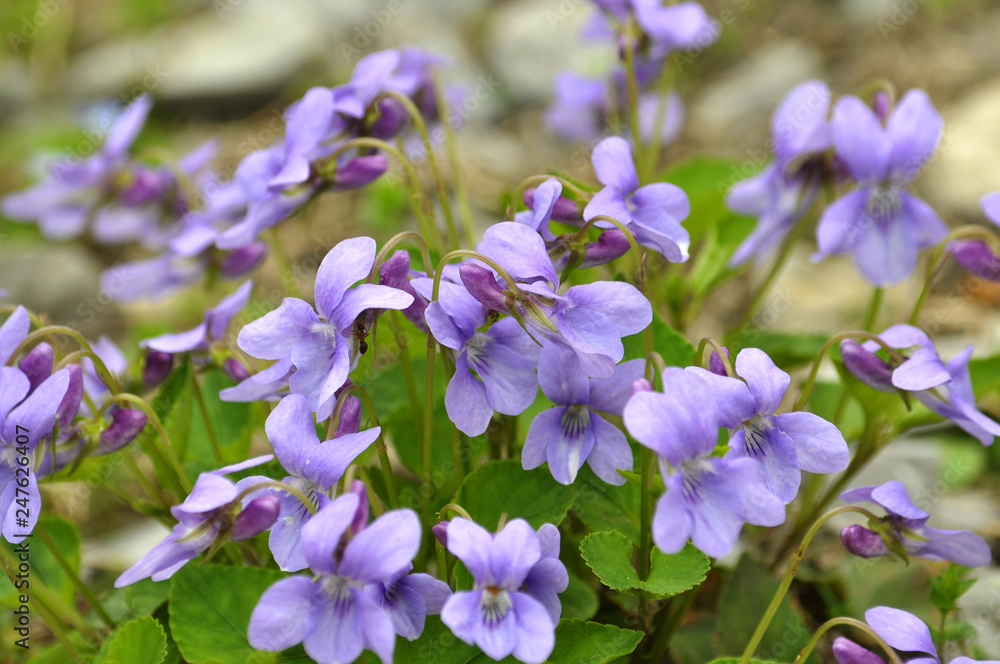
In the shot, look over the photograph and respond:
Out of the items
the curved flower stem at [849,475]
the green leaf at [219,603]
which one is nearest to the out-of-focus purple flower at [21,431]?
the green leaf at [219,603]

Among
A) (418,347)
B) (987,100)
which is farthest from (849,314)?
(418,347)

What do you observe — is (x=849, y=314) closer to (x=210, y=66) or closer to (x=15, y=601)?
(x=15, y=601)

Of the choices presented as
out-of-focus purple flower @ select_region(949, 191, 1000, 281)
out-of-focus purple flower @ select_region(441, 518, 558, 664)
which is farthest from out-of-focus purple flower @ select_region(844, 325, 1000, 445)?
out-of-focus purple flower @ select_region(441, 518, 558, 664)

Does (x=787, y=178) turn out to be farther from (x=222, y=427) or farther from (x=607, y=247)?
(x=222, y=427)

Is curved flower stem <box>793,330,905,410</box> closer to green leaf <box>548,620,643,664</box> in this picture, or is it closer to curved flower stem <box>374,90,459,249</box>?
green leaf <box>548,620,643,664</box>

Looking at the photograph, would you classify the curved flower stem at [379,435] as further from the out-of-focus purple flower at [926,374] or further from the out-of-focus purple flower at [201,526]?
the out-of-focus purple flower at [926,374]

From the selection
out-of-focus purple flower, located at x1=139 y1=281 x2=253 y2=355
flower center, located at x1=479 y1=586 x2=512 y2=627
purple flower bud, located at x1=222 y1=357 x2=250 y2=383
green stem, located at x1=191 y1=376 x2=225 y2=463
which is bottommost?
green stem, located at x1=191 y1=376 x2=225 y2=463
